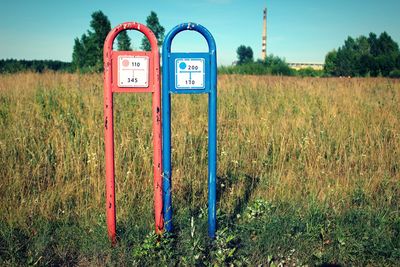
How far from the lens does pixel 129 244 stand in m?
2.51

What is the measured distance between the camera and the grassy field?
2.43 m

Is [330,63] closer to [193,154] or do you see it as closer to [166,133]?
[193,154]

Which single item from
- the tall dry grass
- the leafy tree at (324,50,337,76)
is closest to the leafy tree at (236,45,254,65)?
the leafy tree at (324,50,337,76)

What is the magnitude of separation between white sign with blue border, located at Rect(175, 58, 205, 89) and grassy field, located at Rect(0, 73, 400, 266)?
117 cm

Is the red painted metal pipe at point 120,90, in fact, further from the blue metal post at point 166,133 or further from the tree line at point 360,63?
the tree line at point 360,63

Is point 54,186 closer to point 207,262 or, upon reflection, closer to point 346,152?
point 207,262

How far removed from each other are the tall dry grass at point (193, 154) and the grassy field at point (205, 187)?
0.07 feet

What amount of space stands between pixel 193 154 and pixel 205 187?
0.83m

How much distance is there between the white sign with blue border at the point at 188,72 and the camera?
232 cm

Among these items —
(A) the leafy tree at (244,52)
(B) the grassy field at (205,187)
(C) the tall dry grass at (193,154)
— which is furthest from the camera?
(A) the leafy tree at (244,52)

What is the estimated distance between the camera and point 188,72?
2330 mm

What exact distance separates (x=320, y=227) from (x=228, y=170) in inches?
57.7

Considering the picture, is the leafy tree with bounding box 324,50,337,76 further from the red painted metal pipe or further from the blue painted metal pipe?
the red painted metal pipe

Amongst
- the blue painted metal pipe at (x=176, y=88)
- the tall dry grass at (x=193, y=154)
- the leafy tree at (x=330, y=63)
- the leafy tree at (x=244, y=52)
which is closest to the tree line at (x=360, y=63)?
the leafy tree at (x=330, y=63)
